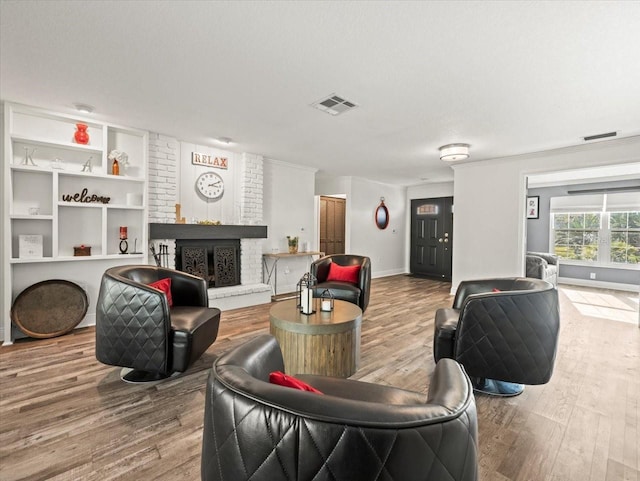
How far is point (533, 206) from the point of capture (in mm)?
7461

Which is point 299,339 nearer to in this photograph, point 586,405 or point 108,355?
point 108,355

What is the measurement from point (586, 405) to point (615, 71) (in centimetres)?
247

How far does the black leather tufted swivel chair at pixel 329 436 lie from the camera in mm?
711

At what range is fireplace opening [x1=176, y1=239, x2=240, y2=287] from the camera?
4527 millimetres

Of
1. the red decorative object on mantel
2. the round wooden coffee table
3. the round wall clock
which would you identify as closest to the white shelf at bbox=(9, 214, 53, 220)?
the red decorative object on mantel

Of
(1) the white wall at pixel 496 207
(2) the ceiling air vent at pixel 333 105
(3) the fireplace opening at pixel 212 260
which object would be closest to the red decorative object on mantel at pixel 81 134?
(3) the fireplace opening at pixel 212 260

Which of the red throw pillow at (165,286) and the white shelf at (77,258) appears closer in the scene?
the red throw pillow at (165,286)

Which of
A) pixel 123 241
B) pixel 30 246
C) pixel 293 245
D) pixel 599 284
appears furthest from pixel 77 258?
pixel 599 284

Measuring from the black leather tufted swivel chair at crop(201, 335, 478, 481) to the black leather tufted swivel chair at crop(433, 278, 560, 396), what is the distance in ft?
4.97

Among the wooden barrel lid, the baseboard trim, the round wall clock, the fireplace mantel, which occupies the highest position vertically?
the round wall clock

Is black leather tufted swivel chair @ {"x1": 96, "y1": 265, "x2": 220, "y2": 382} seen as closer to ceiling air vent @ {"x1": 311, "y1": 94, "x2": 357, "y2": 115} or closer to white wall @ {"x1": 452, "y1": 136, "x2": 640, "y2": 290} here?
ceiling air vent @ {"x1": 311, "y1": 94, "x2": 357, "y2": 115}

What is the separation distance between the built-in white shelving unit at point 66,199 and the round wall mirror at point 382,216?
5365mm

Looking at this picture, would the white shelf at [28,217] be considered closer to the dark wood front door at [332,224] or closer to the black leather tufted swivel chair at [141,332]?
the black leather tufted swivel chair at [141,332]

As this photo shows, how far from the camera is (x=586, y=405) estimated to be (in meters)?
2.21
